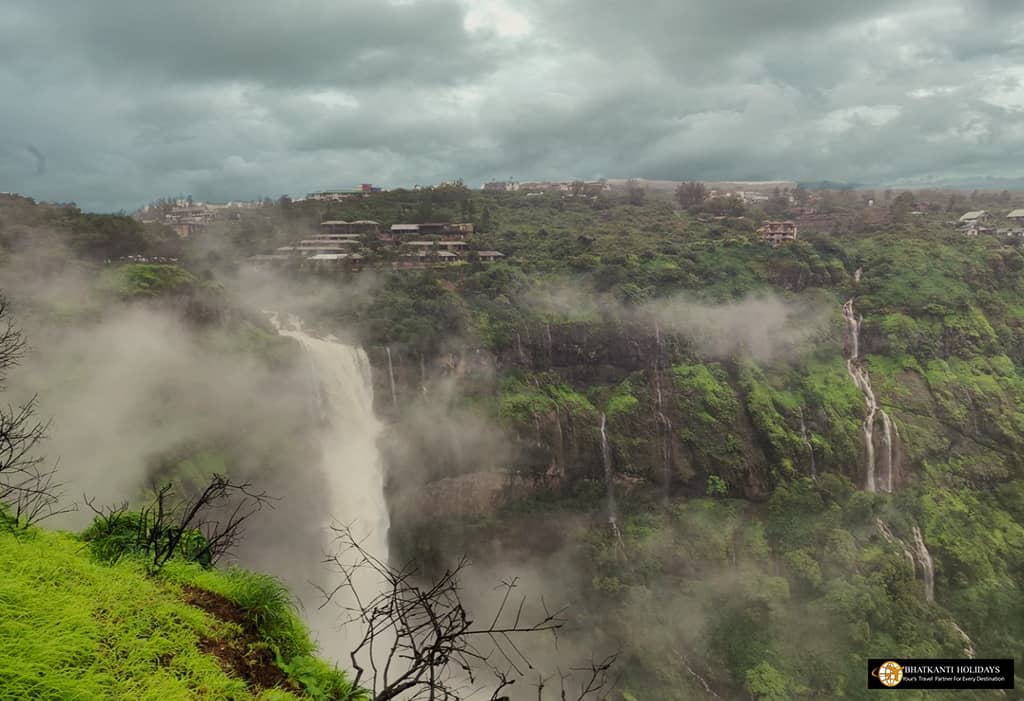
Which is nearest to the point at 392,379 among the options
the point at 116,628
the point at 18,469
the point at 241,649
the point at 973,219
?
the point at 18,469

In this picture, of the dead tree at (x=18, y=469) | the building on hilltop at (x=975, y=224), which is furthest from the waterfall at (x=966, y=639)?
the building on hilltop at (x=975, y=224)

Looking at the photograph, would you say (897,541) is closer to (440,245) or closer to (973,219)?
(440,245)

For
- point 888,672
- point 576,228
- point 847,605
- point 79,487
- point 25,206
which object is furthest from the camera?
point 576,228

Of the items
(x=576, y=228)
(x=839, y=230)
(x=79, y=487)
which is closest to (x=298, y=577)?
(x=79, y=487)

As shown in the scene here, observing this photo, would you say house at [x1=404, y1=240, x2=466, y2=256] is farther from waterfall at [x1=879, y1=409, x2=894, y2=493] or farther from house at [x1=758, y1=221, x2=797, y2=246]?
waterfall at [x1=879, y1=409, x2=894, y2=493]

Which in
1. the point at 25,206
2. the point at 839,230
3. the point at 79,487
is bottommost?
the point at 79,487

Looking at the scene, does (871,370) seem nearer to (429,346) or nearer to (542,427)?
(542,427)
